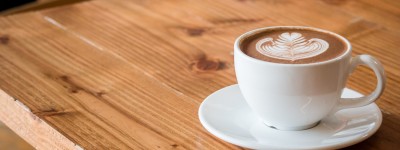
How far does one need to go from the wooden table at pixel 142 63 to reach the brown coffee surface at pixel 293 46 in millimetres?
101

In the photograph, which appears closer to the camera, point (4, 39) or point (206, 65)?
point (206, 65)

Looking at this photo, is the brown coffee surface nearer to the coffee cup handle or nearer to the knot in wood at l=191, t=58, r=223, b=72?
the coffee cup handle

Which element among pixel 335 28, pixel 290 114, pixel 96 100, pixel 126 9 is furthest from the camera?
pixel 126 9

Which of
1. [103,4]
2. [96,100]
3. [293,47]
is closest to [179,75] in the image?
[96,100]

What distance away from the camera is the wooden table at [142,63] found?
76cm

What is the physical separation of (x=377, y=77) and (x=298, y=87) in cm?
9

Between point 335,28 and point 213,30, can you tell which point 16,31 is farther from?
point 335,28

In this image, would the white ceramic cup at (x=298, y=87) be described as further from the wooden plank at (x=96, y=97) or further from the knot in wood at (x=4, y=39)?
the knot in wood at (x=4, y=39)

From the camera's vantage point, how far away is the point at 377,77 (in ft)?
→ 2.29

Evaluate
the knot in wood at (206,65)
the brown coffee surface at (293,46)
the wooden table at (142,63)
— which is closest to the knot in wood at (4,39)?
the wooden table at (142,63)

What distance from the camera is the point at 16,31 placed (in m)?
1.07

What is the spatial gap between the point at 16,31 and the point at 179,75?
322 mm

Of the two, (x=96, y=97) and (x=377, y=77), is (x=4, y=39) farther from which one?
(x=377, y=77)

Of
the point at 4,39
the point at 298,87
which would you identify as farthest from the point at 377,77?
the point at 4,39
